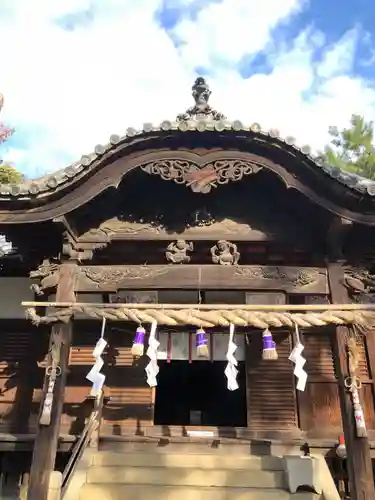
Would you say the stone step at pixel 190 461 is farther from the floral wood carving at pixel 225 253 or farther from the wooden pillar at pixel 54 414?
the floral wood carving at pixel 225 253

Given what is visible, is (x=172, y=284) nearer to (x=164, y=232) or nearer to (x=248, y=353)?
(x=164, y=232)

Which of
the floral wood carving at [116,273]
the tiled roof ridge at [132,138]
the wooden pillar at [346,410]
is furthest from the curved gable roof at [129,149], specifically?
the floral wood carving at [116,273]

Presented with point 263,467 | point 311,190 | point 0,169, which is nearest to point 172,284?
point 311,190

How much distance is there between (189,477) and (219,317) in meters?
2.63

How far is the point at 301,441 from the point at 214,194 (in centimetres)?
509

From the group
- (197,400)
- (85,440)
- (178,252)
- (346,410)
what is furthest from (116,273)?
(197,400)

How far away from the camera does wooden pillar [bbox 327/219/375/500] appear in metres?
6.32

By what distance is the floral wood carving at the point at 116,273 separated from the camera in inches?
301

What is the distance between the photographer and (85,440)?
8.02m

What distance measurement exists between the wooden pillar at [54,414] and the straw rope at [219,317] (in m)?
0.28

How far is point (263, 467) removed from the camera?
7578 millimetres

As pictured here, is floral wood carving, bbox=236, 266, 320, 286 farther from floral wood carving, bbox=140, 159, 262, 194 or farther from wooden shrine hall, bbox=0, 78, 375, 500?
floral wood carving, bbox=140, 159, 262, 194

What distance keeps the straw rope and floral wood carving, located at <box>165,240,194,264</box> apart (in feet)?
3.08

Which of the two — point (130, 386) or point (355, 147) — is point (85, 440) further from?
point (355, 147)
